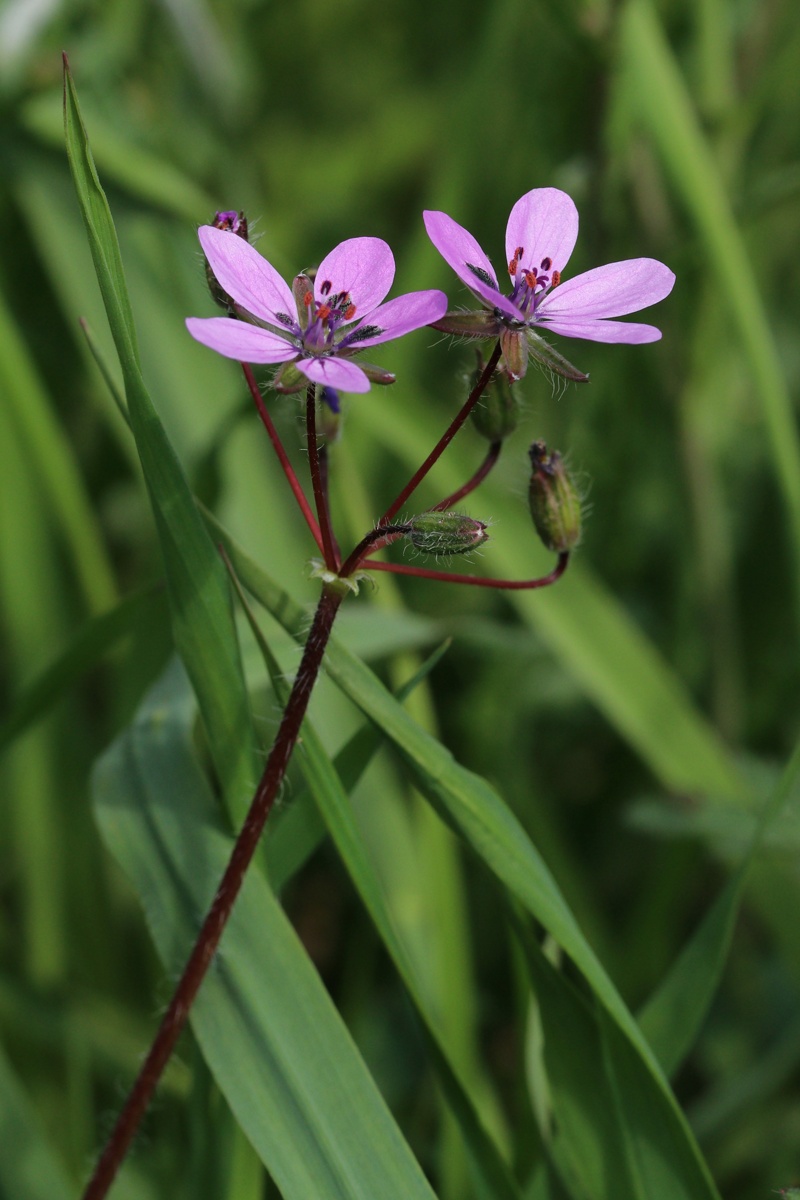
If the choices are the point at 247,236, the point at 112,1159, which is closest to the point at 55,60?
the point at 247,236

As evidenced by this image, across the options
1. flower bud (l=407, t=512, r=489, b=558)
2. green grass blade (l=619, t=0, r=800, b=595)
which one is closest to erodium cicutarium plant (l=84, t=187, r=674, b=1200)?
flower bud (l=407, t=512, r=489, b=558)

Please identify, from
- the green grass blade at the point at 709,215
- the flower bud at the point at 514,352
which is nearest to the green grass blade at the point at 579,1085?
the flower bud at the point at 514,352

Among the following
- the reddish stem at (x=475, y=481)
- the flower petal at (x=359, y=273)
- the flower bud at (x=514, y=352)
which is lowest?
the reddish stem at (x=475, y=481)

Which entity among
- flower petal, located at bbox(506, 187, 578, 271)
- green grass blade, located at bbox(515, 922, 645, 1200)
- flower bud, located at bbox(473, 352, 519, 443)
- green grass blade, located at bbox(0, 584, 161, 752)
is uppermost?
flower petal, located at bbox(506, 187, 578, 271)

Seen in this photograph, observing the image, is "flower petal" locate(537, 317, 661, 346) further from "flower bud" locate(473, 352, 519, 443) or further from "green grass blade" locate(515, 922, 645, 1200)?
"green grass blade" locate(515, 922, 645, 1200)

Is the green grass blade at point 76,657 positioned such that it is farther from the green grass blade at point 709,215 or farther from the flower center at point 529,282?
the green grass blade at point 709,215

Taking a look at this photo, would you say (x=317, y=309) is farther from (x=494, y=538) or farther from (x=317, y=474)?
(x=494, y=538)

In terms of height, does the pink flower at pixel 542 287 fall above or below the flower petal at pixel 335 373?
above
